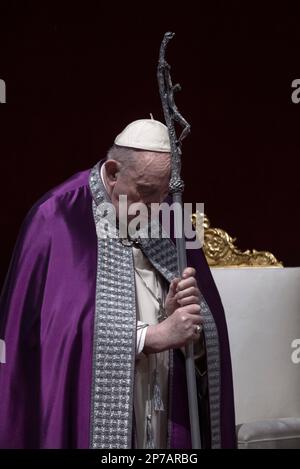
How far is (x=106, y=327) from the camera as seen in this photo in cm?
264

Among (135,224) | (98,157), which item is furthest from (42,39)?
(135,224)

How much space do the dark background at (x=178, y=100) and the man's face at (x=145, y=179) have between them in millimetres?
1150

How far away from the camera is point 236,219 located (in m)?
4.19

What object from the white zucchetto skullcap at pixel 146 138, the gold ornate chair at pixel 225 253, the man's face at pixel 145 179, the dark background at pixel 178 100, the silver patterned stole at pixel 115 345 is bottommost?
the silver patterned stole at pixel 115 345

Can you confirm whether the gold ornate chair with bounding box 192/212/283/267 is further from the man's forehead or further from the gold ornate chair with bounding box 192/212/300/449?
the man's forehead

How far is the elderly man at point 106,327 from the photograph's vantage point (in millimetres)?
2598

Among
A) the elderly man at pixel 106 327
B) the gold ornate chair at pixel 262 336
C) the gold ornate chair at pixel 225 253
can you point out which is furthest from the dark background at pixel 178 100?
the elderly man at pixel 106 327

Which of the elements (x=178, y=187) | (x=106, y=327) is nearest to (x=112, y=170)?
(x=178, y=187)

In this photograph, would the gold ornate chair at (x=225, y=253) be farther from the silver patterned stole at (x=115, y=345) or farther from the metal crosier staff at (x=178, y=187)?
the metal crosier staff at (x=178, y=187)

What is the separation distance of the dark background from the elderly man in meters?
1.06

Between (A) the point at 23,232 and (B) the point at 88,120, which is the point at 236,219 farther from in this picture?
(A) the point at 23,232

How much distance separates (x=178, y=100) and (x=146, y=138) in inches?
54.8

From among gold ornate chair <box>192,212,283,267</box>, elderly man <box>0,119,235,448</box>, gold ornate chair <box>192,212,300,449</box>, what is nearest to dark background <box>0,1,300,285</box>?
gold ornate chair <box>192,212,283,267</box>
